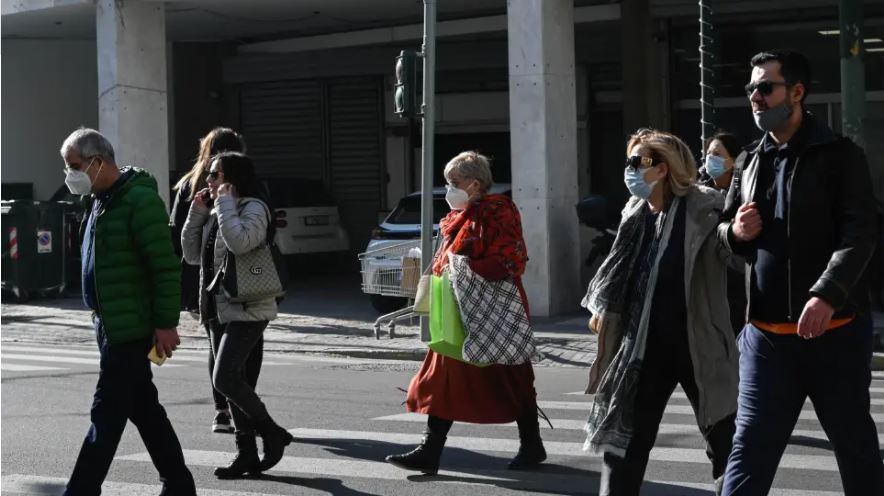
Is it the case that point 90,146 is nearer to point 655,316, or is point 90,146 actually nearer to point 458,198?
point 458,198

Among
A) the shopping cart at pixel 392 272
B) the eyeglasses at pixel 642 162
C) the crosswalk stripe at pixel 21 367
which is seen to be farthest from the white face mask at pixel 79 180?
the shopping cart at pixel 392 272

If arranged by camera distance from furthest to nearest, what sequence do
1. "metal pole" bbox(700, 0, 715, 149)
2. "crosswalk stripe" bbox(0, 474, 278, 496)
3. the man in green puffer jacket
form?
"metal pole" bbox(700, 0, 715, 149) < "crosswalk stripe" bbox(0, 474, 278, 496) < the man in green puffer jacket

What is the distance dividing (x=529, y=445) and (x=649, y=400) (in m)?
2.34

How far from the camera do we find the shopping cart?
16078 millimetres

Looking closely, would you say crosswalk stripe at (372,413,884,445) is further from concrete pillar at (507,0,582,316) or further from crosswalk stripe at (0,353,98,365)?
concrete pillar at (507,0,582,316)

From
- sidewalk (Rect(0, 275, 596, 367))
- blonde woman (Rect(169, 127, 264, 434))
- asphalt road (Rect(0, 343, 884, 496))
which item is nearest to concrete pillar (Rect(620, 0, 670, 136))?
sidewalk (Rect(0, 275, 596, 367))

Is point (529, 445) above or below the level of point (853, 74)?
below

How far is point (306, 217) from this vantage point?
24.4 meters

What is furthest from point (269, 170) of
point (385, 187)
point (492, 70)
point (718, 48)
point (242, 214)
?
point (242, 214)

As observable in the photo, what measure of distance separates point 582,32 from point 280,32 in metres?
5.56

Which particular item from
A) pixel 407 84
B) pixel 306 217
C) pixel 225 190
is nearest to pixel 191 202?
pixel 225 190

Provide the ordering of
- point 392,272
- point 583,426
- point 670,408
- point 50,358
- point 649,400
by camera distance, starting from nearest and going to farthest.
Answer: point 649,400
point 583,426
point 670,408
point 50,358
point 392,272

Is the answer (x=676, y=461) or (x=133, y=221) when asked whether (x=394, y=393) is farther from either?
(x=133, y=221)

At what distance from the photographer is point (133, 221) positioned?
6.45 meters
